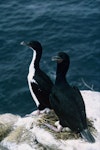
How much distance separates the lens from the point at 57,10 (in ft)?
150

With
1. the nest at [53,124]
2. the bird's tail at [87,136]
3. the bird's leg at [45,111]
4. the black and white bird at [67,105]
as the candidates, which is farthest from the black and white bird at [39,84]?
the bird's tail at [87,136]

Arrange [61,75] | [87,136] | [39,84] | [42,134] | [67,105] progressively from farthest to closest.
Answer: [39,84]
[61,75]
[42,134]
[67,105]
[87,136]

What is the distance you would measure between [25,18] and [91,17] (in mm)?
5720

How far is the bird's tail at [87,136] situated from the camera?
15398mm

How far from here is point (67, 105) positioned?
52.3ft

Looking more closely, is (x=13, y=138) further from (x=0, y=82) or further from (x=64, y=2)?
(x=64, y=2)

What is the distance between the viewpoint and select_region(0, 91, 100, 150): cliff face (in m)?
15.6

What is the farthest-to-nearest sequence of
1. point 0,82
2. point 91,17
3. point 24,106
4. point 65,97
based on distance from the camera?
point 91,17
point 0,82
point 24,106
point 65,97

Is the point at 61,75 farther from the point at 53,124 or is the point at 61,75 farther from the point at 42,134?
the point at 42,134

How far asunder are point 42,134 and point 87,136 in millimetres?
1544

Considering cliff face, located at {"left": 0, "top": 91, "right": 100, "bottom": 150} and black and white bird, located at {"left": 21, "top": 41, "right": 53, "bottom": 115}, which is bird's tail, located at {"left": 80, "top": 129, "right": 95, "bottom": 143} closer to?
cliff face, located at {"left": 0, "top": 91, "right": 100, "bottom": 150}

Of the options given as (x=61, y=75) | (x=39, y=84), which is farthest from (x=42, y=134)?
(x=39, y=84)

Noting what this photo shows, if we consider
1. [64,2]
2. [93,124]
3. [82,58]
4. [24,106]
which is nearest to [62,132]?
[93,124]

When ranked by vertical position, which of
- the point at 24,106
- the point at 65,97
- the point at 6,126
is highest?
the point at 65,97
